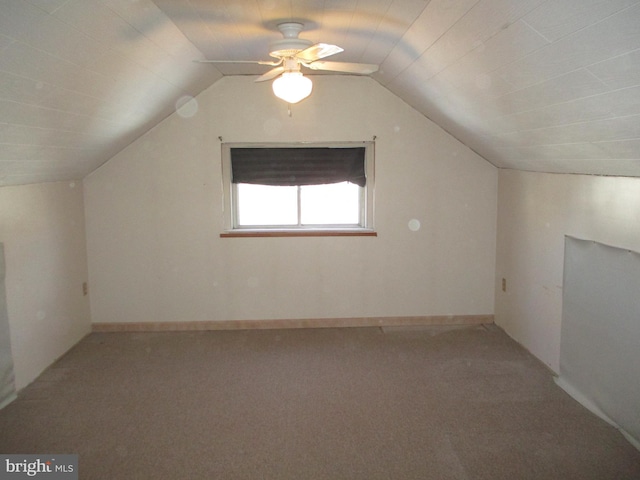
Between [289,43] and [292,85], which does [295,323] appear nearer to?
[292,85]

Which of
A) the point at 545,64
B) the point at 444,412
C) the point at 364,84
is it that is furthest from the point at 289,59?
the point at 444,412

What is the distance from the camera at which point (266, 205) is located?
498 cm

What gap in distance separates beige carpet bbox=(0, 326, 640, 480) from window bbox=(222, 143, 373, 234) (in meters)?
1.15

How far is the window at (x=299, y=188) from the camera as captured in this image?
15.9 ft

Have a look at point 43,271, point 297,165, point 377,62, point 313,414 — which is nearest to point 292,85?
point 377,62

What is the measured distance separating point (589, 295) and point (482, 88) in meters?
1.54

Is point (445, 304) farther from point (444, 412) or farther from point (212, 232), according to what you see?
point (212, 232)

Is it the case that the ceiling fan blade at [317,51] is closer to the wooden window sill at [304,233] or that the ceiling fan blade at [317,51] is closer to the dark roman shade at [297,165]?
the dark roman shade at [297,165]

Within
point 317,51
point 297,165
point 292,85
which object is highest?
point 317,51

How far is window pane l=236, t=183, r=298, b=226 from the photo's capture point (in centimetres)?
494

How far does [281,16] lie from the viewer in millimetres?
2693

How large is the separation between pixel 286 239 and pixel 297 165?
703 mm

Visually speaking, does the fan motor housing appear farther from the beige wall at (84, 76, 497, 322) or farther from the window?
the window

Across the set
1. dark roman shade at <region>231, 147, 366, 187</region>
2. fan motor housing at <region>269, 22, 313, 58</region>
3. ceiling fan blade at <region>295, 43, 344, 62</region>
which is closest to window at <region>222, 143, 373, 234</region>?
dark roman shade at <region>231, 147, 366, 187</region>
